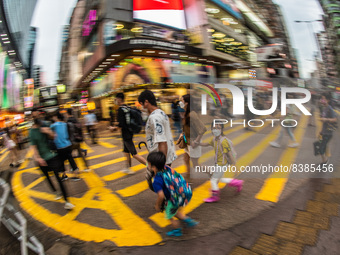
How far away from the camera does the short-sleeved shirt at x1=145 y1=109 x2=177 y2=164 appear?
3.18 m

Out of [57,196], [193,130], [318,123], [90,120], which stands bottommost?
[57,196]

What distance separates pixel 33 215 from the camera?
13.8 ft

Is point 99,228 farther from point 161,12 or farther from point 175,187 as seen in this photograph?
point 161,12

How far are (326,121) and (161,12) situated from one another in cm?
2018

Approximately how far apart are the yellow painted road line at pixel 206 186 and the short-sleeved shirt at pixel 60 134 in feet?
8.96

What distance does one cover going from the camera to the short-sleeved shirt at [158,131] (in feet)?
10.4

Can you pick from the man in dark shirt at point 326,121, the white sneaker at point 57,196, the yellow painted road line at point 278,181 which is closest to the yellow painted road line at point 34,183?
the white sneaker at point 57,196

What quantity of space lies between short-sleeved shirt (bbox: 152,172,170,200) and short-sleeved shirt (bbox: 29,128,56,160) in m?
2.51

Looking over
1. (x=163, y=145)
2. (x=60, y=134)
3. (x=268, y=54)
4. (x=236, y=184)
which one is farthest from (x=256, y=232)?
(x=268, y=54)

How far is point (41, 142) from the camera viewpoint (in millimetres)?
4203

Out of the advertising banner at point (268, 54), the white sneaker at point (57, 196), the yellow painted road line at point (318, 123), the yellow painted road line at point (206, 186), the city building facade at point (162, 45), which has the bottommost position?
the white sneaker at point (57, 196)

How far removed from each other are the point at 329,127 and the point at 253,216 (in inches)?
128

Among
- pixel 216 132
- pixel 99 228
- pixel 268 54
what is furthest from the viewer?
pixel 268 54

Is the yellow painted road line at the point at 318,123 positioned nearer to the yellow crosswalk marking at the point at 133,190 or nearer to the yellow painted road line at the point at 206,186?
the yellow painted road line at the point at 206,186
